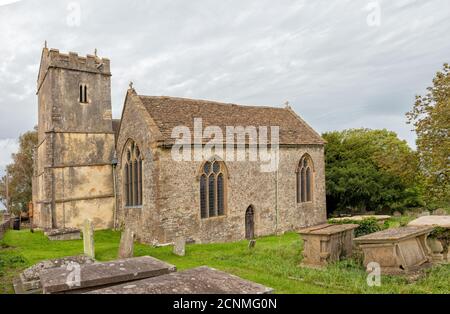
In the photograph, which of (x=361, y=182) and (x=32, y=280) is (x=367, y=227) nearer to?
(x=32, y=280)

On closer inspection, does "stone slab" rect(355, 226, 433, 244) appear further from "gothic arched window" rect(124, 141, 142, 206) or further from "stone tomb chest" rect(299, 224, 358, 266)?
"gothic arched window" rect(124, 141, 142, 206)

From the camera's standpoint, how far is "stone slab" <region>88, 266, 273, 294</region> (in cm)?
546

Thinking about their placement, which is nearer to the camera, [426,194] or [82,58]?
[426,194]

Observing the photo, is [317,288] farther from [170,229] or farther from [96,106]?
[96,106]

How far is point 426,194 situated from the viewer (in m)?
19.8

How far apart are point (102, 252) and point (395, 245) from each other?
38.8 ft

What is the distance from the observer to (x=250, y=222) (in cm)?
2119

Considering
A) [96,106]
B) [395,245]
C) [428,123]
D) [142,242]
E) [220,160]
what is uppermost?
[96,106]

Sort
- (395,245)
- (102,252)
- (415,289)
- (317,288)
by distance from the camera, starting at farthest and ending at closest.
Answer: (102,252) < (395,245) < (317,288) < (415,289)

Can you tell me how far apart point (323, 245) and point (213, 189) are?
27.9 ft

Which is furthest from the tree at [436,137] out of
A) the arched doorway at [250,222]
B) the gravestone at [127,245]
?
the gravestone at [127,245]

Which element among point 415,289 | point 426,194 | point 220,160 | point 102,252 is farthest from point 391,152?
point 102,252

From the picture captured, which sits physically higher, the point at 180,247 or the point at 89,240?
the point at 89,240

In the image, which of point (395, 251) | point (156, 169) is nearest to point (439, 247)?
point (395, 251)
